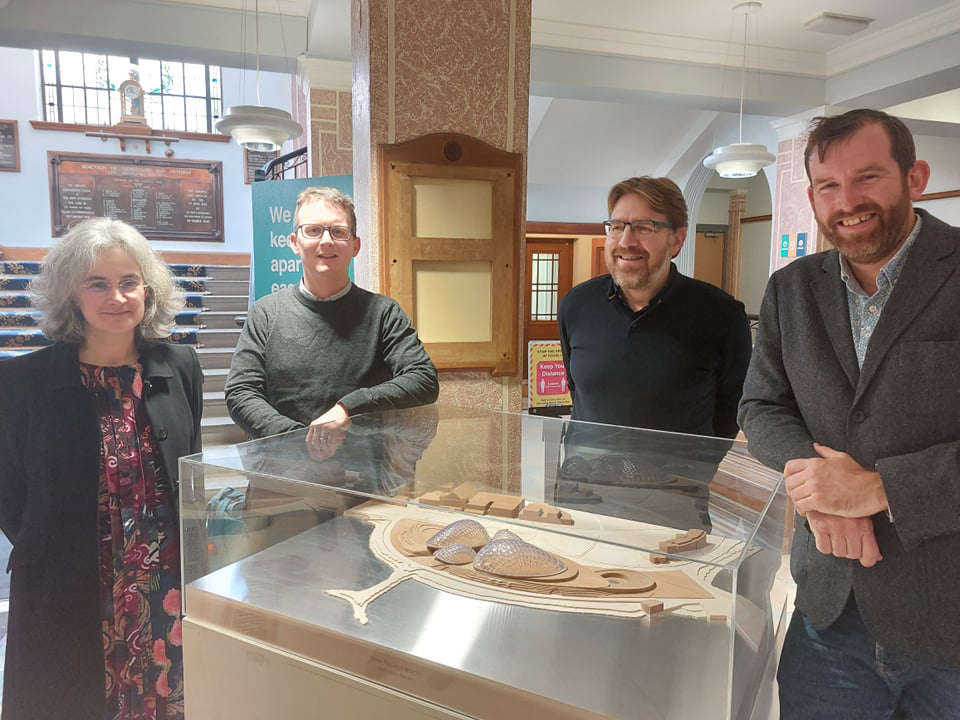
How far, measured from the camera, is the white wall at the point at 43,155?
1229cm

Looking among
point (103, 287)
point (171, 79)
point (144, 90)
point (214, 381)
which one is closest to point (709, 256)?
point (214, 381)

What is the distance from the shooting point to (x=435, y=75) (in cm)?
291

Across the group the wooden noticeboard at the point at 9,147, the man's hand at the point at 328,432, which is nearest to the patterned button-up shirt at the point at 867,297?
the man's hand at the point at 328,432

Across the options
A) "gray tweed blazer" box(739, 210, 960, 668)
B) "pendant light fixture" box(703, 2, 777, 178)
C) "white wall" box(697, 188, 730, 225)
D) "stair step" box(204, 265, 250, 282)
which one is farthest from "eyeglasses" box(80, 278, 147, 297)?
"white wall" box(697, 188, 730, 225)

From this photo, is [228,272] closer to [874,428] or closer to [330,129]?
[330,129]

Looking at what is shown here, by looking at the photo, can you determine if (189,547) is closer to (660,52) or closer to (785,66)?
(660,52)

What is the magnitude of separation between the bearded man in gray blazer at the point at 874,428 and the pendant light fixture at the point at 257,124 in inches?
176

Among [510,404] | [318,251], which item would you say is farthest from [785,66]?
[318,251]

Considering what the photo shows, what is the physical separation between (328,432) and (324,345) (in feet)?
1.31

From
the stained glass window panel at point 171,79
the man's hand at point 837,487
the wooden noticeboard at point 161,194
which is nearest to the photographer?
the man's hand at point 837,487

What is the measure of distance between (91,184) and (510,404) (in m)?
12.6

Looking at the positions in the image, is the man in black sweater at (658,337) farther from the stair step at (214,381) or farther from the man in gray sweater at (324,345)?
the stair step at (214,381)

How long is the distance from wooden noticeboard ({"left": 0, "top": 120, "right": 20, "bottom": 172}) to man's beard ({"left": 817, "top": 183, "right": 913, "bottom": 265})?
47.5 feet

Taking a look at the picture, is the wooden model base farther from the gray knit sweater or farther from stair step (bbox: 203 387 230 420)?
stair step (bbox: 203 387 230 420)
